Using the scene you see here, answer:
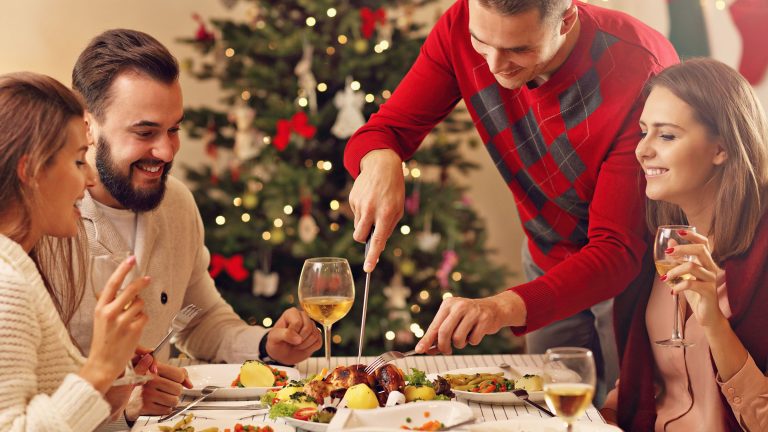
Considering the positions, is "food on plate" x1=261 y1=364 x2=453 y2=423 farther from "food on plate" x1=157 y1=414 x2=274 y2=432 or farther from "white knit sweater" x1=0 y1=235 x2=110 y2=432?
"white knit sweater" x1=0 y1=235 x2=110 y2=432

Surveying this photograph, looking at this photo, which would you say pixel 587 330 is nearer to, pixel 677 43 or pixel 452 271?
pixel 677 43

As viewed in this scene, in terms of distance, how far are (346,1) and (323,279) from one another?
2.52 meters

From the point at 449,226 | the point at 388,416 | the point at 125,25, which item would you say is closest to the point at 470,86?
the point at 388,416

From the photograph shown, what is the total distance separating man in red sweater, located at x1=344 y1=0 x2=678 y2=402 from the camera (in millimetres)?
1945

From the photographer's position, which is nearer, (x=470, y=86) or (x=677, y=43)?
(x=470, y=86)

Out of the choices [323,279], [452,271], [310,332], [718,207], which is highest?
[718,207]

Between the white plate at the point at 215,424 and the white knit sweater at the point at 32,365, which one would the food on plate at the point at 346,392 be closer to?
the white plate at the point at 215,424

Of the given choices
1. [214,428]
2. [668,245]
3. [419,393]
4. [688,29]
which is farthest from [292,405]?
[688,29]

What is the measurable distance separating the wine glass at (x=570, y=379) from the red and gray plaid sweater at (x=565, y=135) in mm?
647

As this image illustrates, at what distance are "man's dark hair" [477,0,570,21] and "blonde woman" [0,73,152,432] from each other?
2.97 feet

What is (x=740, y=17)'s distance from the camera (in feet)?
7.72

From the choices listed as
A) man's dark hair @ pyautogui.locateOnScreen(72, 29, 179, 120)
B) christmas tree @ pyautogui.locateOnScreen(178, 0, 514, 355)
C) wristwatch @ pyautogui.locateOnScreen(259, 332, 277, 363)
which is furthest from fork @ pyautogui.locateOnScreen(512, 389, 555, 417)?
christmas tree @ pyautogui.locateOnScreen(178, 0, 514, 355)

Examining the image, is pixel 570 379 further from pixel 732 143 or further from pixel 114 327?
pixel 732 143

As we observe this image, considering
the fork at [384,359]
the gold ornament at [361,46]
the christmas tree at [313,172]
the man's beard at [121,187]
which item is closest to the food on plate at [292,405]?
the fork at [384,359]
